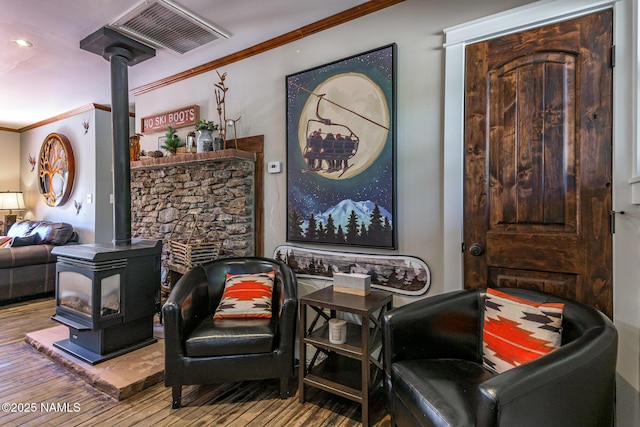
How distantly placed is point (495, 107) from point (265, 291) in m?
1.85

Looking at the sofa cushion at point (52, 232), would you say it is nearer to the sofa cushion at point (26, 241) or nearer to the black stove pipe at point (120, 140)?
the sofa cushion at point (26, 241)

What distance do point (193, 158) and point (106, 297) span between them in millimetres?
1296

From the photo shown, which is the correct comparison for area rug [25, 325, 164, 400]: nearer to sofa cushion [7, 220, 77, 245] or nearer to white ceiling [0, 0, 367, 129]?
sofa cushion [7, 220, 77, 245]

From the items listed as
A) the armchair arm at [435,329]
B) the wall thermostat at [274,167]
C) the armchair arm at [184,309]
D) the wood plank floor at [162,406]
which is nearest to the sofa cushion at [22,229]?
the wood plank floor at [162,406]

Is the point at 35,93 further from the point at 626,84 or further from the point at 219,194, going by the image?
the point at 626,84

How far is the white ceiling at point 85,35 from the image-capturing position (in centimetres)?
227

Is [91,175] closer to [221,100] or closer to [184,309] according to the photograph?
[221,100]

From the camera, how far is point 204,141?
9.80ft

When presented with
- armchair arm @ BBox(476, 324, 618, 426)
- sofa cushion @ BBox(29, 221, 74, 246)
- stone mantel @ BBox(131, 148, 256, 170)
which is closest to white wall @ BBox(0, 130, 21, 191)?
sofa cushion @ BBox(29, 221, 74, 246)

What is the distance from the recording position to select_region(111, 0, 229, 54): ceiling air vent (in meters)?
2.27

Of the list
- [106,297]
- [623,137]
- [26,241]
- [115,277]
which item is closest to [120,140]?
[115,277]

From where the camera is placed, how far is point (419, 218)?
7.01ft

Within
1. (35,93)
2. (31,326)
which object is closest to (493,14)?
(31,326)

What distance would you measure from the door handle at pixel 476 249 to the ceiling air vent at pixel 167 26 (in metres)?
2.42
